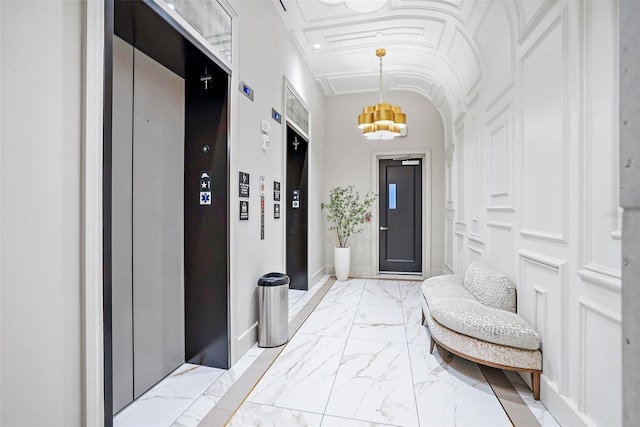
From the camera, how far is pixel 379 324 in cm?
355

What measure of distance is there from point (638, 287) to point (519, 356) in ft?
7.20

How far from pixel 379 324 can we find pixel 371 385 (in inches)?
49.8

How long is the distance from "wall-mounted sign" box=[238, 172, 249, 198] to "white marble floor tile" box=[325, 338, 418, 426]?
166cm

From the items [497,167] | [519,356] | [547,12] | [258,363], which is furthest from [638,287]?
[497,167]

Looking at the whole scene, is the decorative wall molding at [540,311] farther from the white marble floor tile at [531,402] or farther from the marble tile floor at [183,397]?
the marble tile floor at [183,397]

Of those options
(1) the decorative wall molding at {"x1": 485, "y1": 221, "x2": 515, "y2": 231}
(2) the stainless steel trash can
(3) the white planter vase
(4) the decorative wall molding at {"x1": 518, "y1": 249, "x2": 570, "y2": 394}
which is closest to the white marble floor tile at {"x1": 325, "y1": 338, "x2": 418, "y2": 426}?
(2) the stainless steel trash can

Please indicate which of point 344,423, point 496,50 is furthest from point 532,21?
point 344,423

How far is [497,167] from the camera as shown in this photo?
3117 mm

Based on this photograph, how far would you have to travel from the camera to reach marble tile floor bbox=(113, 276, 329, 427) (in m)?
1.90

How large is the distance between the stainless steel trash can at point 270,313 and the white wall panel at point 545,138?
2.14 m

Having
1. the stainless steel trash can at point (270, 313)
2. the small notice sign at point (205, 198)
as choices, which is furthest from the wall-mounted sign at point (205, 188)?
the stainless steel trash can at point (270, 313)

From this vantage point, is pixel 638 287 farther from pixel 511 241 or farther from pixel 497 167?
pixel 497 167

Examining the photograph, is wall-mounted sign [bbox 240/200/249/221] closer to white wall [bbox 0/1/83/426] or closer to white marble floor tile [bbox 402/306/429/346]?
white wall [bbox 0/1/83/426]

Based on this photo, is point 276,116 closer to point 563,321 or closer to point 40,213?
point 40,213
